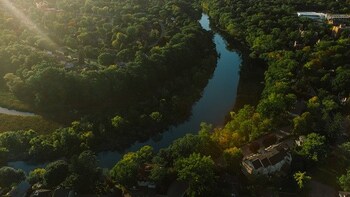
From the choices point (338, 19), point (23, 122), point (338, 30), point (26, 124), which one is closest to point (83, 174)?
point (26, 124)

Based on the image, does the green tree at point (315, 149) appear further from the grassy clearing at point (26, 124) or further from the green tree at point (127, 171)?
the grassy clearing at point (26, 124)

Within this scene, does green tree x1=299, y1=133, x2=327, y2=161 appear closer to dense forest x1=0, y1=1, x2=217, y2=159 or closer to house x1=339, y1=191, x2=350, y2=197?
house x1=339, y1=191, x2=350, y2=197

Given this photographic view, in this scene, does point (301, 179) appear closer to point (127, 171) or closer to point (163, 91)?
point (127, 171)

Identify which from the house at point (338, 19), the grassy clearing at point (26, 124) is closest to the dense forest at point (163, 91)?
the grassy clearing at point (26, 124)

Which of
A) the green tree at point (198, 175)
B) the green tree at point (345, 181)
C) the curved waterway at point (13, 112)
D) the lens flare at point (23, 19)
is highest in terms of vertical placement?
the lens flare at point (23, 19)

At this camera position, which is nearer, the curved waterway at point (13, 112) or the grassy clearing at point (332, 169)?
the grassy clearing at point (332, 169)

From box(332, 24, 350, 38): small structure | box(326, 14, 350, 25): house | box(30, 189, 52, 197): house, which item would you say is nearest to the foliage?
box(30, 189, 52, 197): house

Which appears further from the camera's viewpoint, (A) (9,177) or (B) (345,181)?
(A) (9,177)
